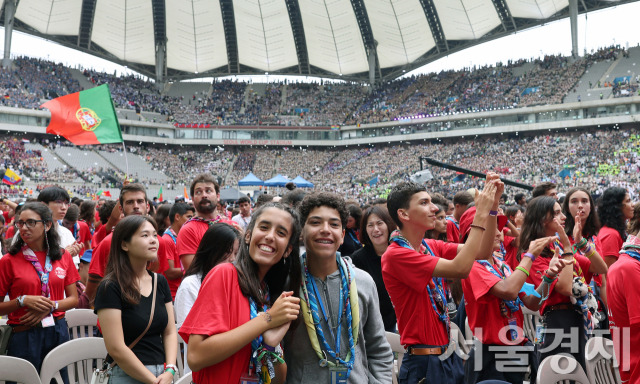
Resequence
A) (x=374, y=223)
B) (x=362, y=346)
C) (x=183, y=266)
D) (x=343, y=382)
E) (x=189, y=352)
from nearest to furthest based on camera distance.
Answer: (x=189, y=352) < (x=343, y=382) < (x=362, y=346) < (x=183, y=266) < (x=374, y=223)

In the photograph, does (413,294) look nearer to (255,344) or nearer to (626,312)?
(626,312)

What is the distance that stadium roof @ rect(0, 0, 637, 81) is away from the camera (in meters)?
39.1

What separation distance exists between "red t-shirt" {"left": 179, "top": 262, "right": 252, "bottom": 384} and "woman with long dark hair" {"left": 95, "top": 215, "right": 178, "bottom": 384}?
1006 mm

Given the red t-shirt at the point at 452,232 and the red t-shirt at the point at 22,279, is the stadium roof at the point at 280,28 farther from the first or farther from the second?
the red t-shirt at the point at 22,279

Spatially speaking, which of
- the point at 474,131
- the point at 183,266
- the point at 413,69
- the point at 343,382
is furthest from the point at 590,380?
the point at 413,69

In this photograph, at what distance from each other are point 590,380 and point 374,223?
2479 mm

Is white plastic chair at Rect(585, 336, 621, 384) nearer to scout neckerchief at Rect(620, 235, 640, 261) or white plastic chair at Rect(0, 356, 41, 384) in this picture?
scout neckerchief at Rect(620, 235, 640, 261)

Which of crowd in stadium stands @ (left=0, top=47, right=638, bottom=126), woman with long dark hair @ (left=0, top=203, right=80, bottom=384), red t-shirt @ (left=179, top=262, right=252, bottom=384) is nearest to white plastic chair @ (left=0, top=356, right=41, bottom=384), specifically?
woman with long dark hair @ (left=0, top=203, right=80, bottom=384)

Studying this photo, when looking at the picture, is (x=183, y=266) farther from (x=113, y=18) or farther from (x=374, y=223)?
(x=113, y=18)

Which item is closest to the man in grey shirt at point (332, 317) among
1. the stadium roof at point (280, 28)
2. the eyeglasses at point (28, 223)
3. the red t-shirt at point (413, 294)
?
the red t-shirt at point (413, 294)

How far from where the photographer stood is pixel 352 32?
4288 centimetres

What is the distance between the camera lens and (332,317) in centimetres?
249

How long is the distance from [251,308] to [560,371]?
211cm

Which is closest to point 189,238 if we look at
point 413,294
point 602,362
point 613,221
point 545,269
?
point 413,294
